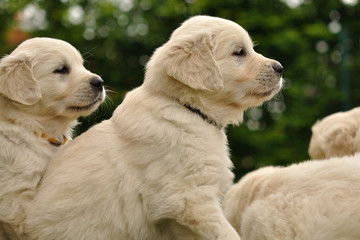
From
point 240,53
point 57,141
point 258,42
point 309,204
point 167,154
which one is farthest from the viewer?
point 258,42

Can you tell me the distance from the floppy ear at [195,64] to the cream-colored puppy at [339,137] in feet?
6.86

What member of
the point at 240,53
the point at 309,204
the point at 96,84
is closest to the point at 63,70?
the point at 96,84

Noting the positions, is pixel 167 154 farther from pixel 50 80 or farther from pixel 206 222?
pixel 50 80

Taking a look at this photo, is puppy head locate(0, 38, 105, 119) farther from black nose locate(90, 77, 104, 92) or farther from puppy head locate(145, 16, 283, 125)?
puppy head locate(145, 16, 283, 125)

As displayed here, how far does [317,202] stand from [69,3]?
674 inches

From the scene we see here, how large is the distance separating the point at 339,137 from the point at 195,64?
2246 mm

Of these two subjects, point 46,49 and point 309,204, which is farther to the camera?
point 46,49

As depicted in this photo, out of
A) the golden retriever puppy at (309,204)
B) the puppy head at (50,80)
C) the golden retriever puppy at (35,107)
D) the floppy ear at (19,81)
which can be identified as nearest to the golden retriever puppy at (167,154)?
the golden retriever puppy at (35,107)

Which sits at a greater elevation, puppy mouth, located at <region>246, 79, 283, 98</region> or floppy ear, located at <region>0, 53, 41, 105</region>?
puppy mouth, located at <region>246, 79, 283, 98</region>

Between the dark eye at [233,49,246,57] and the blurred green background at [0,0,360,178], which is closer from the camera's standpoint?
the dark eye at [233,49,246,57]

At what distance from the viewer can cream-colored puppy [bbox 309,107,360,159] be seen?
575 centimetres

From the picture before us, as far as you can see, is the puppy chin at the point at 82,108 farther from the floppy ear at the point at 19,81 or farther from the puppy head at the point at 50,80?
the floppy ear at the point at 19,81

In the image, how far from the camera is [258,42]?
15.7 meters

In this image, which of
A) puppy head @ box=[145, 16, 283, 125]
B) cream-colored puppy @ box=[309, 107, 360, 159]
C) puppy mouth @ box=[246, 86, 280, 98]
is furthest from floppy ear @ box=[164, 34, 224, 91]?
cream-colored puppy @ box=[309, 107, 360, 159]
